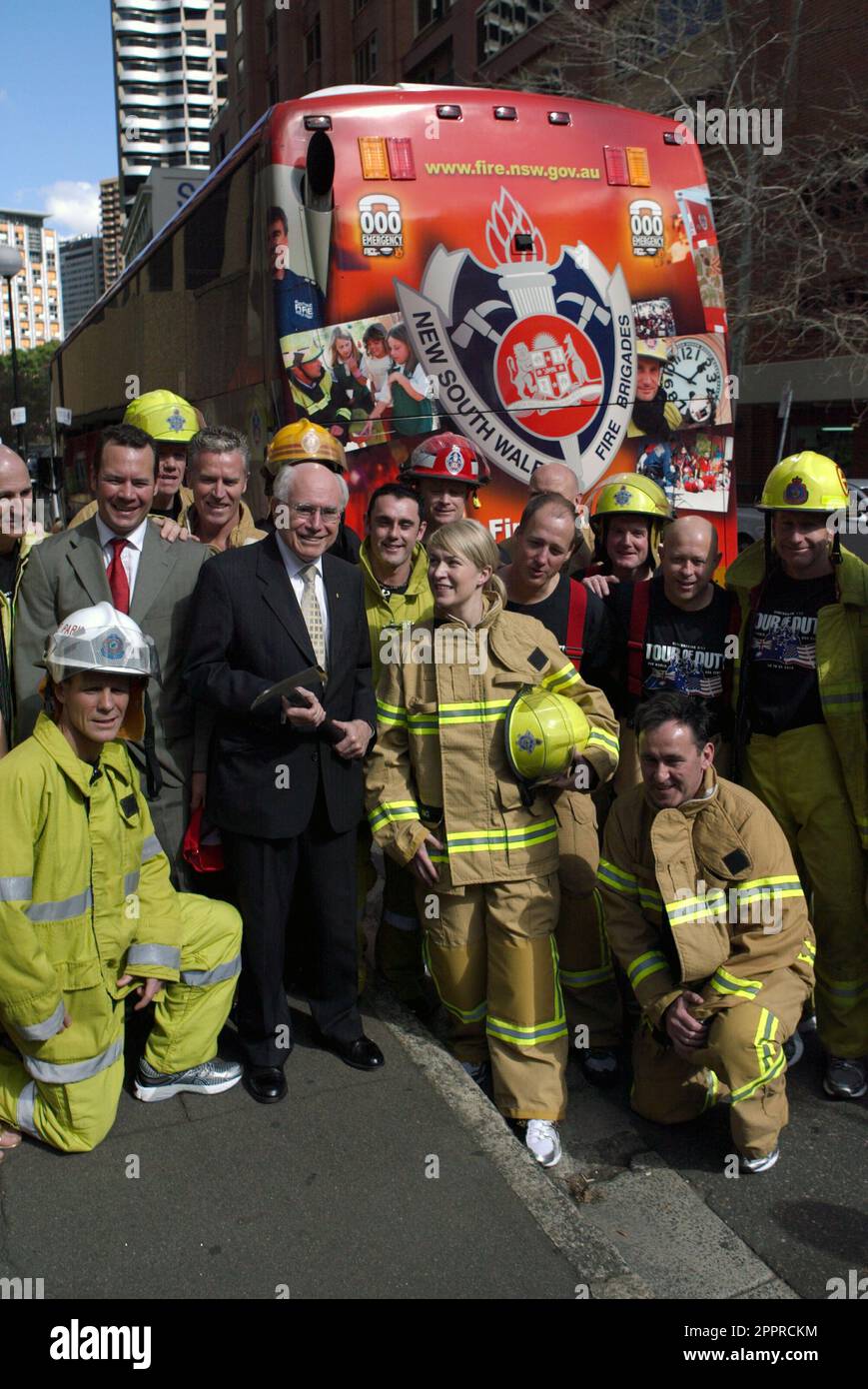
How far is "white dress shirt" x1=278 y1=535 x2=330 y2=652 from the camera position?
12.0 feet

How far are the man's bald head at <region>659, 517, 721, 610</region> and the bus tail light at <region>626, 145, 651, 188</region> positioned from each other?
3238 millimetres

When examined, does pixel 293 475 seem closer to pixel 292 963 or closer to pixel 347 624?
pixel 347 624

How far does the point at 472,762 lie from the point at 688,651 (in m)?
1.06

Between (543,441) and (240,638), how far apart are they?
10.0ft

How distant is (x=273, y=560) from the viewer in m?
3.62

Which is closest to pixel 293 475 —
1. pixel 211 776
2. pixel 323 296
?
pixel 211 776

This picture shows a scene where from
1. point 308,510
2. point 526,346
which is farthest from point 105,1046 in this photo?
point 526,346

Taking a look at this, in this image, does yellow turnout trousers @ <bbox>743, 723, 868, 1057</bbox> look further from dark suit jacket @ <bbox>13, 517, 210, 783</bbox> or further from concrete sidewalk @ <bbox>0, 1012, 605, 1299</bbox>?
dark suit jacket @ <bbox>13, 517, 210, 783</bbox>

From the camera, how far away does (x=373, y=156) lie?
574 centimetres

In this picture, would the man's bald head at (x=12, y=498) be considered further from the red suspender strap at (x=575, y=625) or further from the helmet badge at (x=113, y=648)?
the red suspender strap at (x=575, y=625)

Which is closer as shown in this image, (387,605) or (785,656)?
(785,656)

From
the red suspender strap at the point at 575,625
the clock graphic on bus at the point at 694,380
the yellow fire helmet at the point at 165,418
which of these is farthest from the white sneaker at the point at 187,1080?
the clock graphic on bus at the point at 694,380
